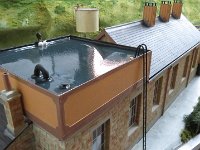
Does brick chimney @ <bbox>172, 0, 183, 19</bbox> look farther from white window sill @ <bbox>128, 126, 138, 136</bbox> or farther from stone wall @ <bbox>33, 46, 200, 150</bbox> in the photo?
white window sill @ <bbox>128, 126, 138, 136</bbox>

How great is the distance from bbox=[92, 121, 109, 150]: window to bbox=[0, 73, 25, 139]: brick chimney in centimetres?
296

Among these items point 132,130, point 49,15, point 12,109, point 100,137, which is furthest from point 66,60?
point 49,15

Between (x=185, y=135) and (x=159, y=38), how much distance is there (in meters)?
6.72

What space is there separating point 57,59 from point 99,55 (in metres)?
2.01

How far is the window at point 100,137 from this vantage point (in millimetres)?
9182

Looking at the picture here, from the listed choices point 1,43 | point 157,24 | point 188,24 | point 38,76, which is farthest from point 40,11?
point 38,76

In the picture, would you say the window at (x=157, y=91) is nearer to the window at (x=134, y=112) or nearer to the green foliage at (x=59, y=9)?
the window at (x=134, y=112)

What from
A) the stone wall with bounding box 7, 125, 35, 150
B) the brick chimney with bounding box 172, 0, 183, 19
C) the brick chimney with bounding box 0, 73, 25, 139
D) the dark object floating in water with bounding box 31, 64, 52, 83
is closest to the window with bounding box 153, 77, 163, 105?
the dark object floating in water with bounding box 31, 64, 52, 83

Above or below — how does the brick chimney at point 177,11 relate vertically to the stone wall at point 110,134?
above

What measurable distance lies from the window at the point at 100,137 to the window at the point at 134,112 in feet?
7.53

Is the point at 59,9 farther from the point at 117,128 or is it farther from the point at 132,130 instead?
the point at 117,128

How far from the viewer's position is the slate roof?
42.8 feet

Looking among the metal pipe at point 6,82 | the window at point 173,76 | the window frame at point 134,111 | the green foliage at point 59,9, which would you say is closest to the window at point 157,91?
the window frame at point 134,111

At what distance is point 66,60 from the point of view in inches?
389
